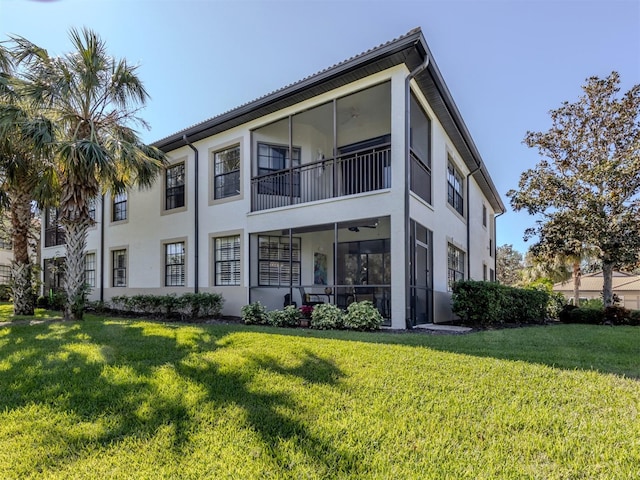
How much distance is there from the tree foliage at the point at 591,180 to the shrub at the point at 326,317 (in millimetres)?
10200

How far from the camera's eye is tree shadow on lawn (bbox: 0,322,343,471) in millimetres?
3180

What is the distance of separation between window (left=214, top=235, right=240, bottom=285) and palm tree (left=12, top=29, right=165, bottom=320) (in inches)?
131

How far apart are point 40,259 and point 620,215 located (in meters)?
25.6

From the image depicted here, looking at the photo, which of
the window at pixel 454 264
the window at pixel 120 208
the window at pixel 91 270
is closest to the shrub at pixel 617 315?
the window at pixel 454 264

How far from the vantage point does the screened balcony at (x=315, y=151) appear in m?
11.1

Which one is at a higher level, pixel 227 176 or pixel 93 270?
pixel 227 176

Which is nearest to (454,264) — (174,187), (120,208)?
(174,187)

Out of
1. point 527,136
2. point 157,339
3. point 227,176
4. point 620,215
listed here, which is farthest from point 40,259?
point 620,215

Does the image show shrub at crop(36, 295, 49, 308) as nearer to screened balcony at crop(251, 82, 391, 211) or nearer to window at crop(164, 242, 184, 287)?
window at crop(164, 242, 184, 287)

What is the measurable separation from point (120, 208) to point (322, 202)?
10330mm

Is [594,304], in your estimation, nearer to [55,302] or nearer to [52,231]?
[55,302]

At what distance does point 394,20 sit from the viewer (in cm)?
993

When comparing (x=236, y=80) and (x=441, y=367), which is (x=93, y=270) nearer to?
(x=236, y=80)

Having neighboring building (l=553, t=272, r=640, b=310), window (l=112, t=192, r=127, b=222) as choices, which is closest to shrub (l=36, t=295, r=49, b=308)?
window (l=112, t=192, r=127, b=222)
